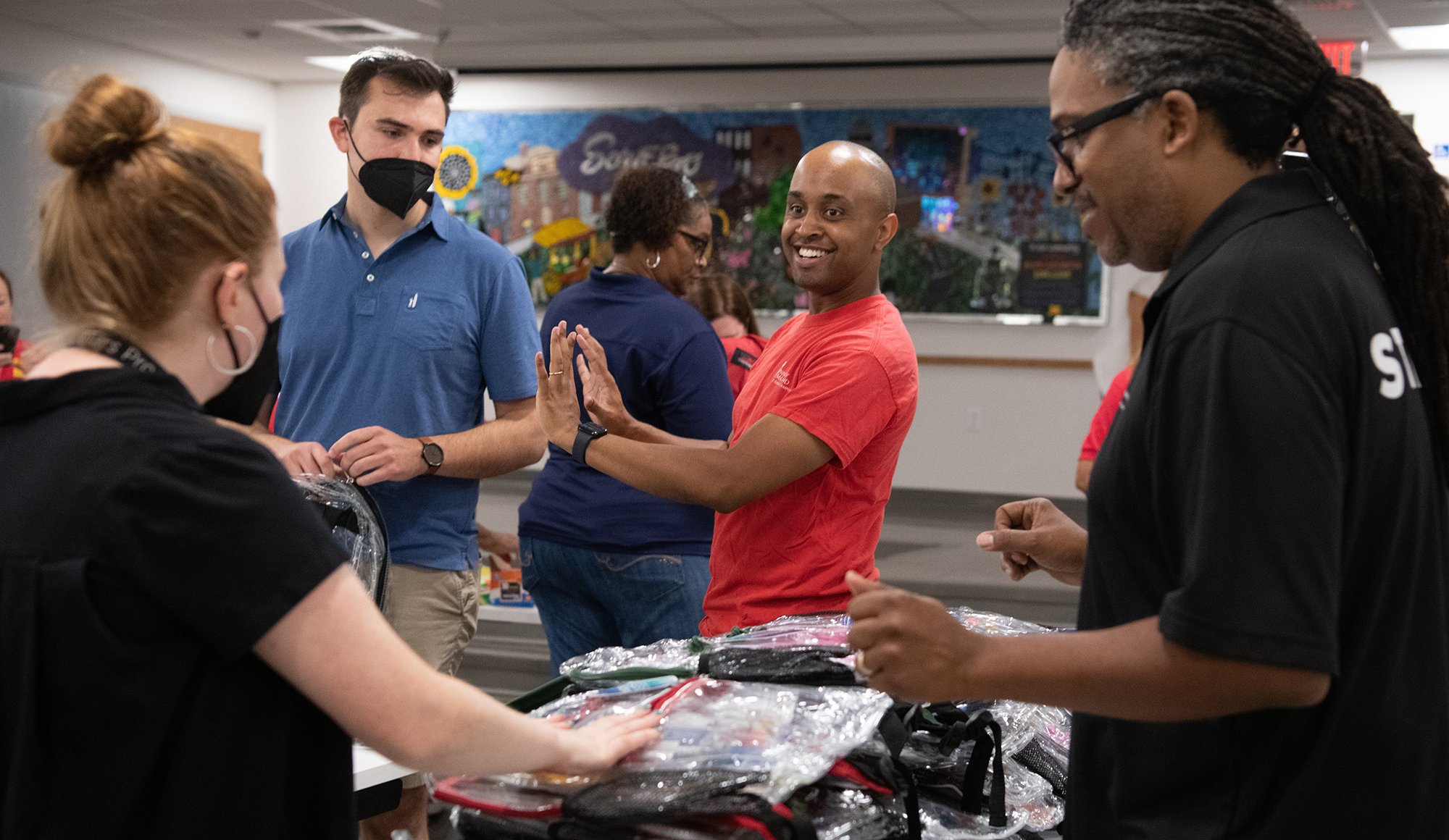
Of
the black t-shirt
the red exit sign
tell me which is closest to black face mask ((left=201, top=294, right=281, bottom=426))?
the black t-shirt

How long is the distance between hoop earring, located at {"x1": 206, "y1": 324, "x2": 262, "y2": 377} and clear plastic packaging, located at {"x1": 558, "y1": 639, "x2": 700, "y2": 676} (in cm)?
61

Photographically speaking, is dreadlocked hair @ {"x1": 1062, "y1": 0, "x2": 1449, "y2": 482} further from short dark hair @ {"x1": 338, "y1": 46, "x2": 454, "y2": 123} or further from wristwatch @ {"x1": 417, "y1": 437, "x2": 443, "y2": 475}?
short dark hair @ {"x1": 338, "y1": 46, "x2": 454, "y2": 123}

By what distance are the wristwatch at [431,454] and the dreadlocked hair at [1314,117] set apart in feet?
4.76

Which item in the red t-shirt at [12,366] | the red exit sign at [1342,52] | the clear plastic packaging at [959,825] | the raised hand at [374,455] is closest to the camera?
the clear plastic packaging at [959,825]

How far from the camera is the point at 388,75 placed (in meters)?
2.35

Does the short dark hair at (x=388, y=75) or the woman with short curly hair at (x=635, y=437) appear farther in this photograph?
the woman with short curly hair at (x=635, y=437)

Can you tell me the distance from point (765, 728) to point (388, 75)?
5.48 feet

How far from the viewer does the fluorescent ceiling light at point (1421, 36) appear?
22.7ft

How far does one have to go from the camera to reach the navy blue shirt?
251cm

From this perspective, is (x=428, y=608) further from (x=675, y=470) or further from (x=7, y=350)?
(x=7, y=350)

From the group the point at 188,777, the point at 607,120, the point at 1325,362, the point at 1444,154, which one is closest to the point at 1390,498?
the point at 1325,362

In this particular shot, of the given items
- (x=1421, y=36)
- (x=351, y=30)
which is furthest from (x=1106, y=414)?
(x=351, y=30)

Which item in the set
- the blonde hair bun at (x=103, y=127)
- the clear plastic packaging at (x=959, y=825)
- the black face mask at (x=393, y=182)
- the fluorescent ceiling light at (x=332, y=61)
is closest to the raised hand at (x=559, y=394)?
the black face mask at (x=393, y=182)

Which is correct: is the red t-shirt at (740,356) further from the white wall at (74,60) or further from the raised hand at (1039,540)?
the raised hand at (1039,540)
